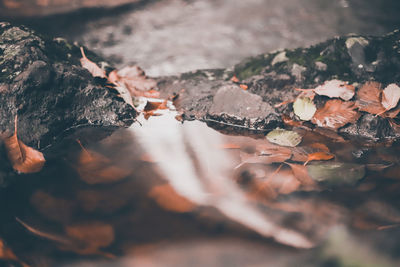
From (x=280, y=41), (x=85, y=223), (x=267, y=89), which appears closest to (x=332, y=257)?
(x=85, y=223)

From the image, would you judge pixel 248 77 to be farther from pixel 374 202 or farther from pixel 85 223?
pixel 85 223

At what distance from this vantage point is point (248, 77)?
7.25 ft

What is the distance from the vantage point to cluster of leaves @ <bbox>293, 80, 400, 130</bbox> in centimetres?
168

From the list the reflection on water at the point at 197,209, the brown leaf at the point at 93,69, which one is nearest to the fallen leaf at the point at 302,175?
the reflection on water at the point at 197,209

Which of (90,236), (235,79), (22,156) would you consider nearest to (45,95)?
(22,156)

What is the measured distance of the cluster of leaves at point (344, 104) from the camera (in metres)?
1.68

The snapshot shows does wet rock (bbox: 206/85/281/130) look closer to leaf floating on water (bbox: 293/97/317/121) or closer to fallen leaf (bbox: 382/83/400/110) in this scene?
leaf floating on water (bbox: 293/97/317/121)

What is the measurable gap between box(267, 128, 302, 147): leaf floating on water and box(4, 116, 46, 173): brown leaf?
1129 millimetres

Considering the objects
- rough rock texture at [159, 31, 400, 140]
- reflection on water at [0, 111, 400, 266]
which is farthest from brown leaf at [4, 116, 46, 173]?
rough rock texture at [159, 31, 400, 140]

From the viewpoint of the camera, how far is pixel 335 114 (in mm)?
1725

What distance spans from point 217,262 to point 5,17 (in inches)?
84.6

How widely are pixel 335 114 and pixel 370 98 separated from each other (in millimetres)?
235

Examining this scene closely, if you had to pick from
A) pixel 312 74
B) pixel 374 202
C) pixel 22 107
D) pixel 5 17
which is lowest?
pixel 374 202

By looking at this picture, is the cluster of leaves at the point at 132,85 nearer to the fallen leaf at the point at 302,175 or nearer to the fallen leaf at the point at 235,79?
the fallen leaf at the point at 235,79
